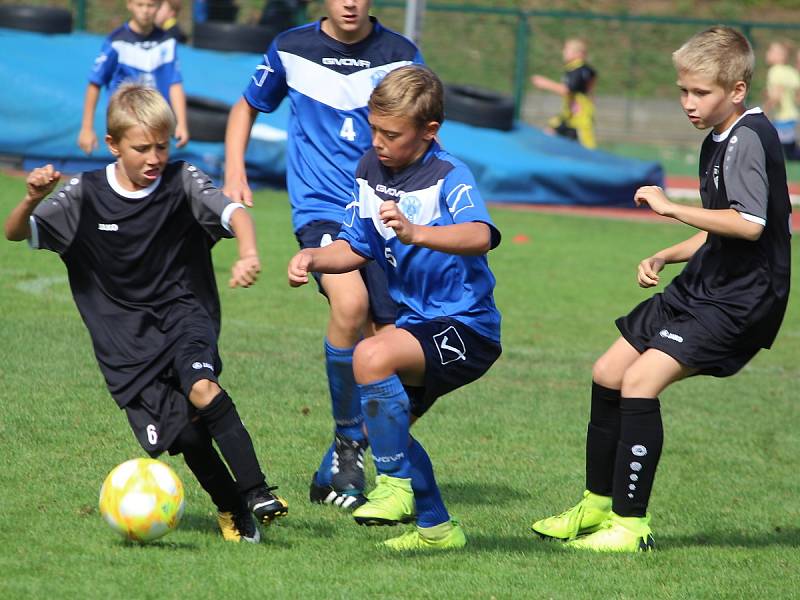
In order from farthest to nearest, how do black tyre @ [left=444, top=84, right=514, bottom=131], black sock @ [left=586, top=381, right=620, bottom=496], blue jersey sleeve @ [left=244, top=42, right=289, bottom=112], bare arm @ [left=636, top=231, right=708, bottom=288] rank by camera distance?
black tyre @ [left=444, top=84, right=514, bottom=131], blue jersey sleeve @ [left=244, top=42, right=289, bottom=112], black sock @ [left=586, top=381, right=620, bottom=496], bare arm @ [left=636, top=231, right=708, bottom=288]

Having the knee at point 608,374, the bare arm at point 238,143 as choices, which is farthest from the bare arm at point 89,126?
the knee at point 608,374

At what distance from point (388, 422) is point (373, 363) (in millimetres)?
215

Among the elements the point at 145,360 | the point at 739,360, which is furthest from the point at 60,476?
the point at 739,360

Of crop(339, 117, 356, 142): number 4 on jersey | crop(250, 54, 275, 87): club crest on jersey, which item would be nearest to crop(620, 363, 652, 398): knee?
crop(339, 117, 356, 142): number 4 on jersey

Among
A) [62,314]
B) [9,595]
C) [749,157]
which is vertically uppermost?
[749,157]

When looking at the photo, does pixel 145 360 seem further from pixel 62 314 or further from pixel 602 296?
pixel 602 296

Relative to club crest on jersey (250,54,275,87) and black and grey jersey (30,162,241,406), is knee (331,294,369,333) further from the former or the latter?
club crest on jersey (250,54,275,87)

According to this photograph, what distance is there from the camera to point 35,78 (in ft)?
49.6

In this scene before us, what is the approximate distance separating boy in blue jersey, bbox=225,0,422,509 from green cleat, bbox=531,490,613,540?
3.10 ft

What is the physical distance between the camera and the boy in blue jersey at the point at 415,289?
438cm

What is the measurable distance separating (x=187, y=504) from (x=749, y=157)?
2.52 meters

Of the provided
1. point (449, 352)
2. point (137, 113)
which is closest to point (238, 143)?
point (137, 113)

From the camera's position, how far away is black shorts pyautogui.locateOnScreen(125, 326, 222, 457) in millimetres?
4402

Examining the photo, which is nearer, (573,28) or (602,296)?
(602,296)
